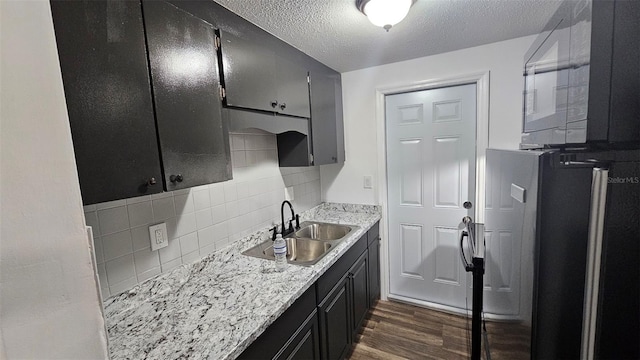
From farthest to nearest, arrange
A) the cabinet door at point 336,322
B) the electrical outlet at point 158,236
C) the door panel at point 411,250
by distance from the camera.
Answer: the door panel at point 411,250 → the cabinet door at point 336,322 → the electrical outlet at point 158,236

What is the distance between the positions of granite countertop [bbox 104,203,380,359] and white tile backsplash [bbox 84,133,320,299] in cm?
7

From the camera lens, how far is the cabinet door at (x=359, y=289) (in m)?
1.92

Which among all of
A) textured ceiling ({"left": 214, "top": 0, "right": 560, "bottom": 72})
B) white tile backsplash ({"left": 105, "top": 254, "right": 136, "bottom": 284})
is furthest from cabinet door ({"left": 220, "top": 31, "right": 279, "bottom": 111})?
white tile backsplash ({"left": 105, "top": 254, "right": 136, "bottom": 284})

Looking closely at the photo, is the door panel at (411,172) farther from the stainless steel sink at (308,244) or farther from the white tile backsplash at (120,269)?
the white tile backsplash at (120,269)

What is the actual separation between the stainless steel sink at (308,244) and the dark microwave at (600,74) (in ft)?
4.01

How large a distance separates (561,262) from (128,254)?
1.50m

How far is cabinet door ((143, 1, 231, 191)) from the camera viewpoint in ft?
3.02

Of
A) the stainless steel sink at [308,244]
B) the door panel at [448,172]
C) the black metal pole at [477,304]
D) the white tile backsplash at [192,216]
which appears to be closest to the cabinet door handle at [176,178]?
the white tile backsplash at [192,216]

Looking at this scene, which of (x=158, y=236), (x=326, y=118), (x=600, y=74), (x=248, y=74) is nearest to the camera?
(x=600, y=74)

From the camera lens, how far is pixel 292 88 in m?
1.77

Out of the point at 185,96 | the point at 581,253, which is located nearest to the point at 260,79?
the point at 185,96

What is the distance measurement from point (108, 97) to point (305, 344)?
1.29 meters

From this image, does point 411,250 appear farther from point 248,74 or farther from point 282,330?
point 248,74

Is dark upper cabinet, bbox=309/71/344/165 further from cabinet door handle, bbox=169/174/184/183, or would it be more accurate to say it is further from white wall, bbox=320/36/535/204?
cabinet door handle, bbox=169/174/184/183
